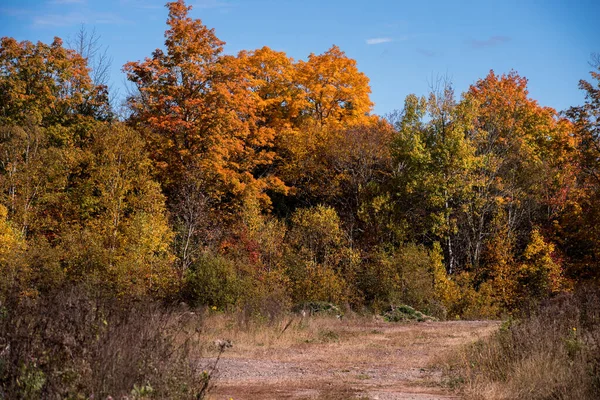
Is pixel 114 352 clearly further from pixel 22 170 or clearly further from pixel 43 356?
pixel 22 170

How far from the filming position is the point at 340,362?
15.2 m

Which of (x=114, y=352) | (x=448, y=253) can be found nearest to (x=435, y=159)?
(x=448, y=253)

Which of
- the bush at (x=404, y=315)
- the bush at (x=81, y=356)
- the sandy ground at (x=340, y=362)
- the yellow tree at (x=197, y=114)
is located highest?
the yellow tree at (x=197, y=114)

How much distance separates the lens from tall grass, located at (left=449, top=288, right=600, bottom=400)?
9.28 m

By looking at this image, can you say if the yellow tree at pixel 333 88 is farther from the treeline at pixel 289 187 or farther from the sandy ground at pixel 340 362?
the sandy ground at pixel 340 362

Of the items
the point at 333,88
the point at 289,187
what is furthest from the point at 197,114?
the point at 333,88

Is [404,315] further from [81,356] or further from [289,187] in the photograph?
[81,356]

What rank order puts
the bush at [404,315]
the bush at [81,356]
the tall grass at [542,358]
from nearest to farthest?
the bush at [81,356], the tall grass at [542,358], the bush at [404,315]

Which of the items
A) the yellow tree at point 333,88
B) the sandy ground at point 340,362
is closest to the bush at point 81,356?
the sandy ground at point 340,362

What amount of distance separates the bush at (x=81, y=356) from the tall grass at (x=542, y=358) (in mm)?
4749

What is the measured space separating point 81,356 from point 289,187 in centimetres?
3365

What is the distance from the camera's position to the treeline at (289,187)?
1234 inches

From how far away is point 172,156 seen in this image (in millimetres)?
37125

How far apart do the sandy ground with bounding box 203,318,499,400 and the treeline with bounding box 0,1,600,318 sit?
7690 mm
